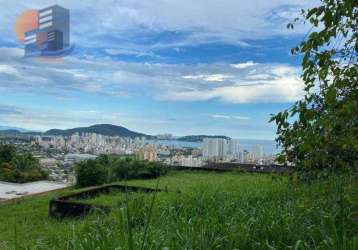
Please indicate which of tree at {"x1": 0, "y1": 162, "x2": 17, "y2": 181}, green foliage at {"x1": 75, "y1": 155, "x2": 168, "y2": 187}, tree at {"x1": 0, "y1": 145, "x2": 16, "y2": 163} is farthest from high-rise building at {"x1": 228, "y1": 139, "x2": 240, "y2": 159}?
tree at {"x1": 0, "y1": 145, "x2": 16, "y2": 163}

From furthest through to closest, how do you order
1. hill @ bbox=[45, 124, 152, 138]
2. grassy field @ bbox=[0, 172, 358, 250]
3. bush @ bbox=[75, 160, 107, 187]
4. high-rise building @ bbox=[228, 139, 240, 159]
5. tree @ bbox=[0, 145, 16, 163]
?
tree @ bbox=[0, 145, 16, 163] < hill @ bbox=[45, 124, 152, 138] < bush @ bbox=[75, 160, 107, 187] < high-rise building @ bbox=[228, 139, 240, 159] < grassy field @ bbox=[0, 172, 358, 250]

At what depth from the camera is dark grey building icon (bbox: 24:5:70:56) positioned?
7627 mm

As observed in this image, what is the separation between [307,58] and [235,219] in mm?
1262

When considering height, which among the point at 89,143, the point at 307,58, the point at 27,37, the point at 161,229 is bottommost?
the point at 161,229

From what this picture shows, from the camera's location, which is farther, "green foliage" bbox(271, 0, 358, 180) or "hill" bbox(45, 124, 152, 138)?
"hill" bbox(45, 124, 152, 138)

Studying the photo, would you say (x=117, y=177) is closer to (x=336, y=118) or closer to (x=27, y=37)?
(x=27, y=37)

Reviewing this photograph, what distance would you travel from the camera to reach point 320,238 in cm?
248

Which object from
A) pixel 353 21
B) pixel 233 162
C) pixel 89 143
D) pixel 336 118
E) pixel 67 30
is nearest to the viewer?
pixel 336 118

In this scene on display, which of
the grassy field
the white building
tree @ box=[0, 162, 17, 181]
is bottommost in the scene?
tree @ box=[0, 162, 17, 181]

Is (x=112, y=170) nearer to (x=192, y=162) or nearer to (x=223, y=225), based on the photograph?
(x=192, y=162)

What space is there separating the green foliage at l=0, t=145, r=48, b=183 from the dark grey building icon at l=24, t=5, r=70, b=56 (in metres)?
3.33

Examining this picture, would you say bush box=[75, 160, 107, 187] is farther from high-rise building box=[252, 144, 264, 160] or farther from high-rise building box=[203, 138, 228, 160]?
high-rise building box=[252, 144, 264, 160]

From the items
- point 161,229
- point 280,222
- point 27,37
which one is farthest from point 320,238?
point 27,37

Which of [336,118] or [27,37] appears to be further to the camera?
[27,37]
